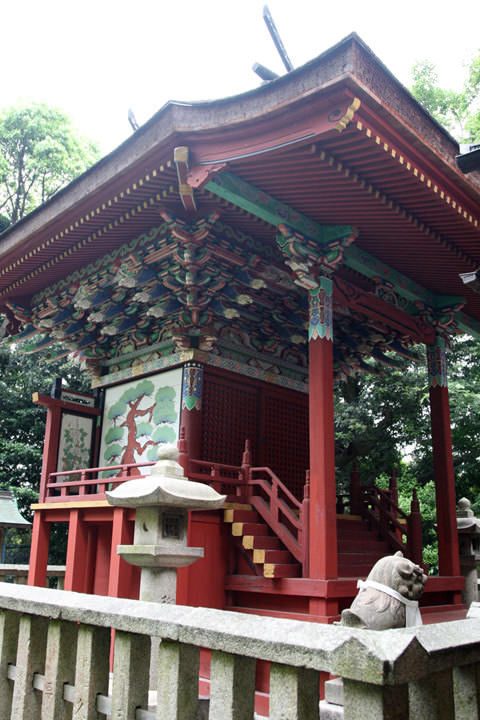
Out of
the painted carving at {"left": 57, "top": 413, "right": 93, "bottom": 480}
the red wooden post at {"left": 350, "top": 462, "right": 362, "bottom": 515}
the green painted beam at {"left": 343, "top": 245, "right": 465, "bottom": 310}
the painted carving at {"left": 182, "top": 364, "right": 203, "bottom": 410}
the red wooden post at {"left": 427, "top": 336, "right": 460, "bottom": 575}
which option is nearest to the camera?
the green painted beam at {"left": 343, "top": 245, "right": 465, "bottom": 310}

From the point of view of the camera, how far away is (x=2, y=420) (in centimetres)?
1897

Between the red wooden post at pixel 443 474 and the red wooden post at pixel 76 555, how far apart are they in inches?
209

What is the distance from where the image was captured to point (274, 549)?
299 inches

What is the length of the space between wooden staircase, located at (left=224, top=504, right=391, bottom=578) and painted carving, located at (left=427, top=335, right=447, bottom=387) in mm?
2876

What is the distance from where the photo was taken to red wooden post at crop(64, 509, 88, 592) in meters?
8.27

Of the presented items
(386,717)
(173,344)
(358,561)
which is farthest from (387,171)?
(386,717)

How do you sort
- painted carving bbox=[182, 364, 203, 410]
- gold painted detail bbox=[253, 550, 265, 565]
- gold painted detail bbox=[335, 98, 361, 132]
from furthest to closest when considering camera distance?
painted carving bbox=[182, 364, 203, 410] < gold painted detail bbox=[253, 550, 265, 565] < gold painted detail bbox=[335, 98, 361, 132]

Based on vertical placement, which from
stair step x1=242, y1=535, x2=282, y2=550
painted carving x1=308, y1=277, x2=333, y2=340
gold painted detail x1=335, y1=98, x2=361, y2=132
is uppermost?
gold painted detail x1=335, y1=98, x2=361, y2=132

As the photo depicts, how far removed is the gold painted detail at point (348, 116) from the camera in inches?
218

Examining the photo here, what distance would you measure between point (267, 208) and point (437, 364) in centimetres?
465

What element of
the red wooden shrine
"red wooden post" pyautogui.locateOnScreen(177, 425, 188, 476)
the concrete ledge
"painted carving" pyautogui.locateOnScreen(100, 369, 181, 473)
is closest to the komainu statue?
the concrete ledge

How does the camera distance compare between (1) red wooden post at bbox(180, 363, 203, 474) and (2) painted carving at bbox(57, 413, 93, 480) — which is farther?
(2) painted carving at bbox(57, 413, 93, 480)

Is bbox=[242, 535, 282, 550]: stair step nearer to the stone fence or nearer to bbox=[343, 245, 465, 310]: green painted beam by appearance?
bbox=[343, 245, 465, 310]: green painted beam

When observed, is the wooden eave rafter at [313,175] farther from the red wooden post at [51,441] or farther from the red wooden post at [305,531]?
the red wooden post at [305,531]
